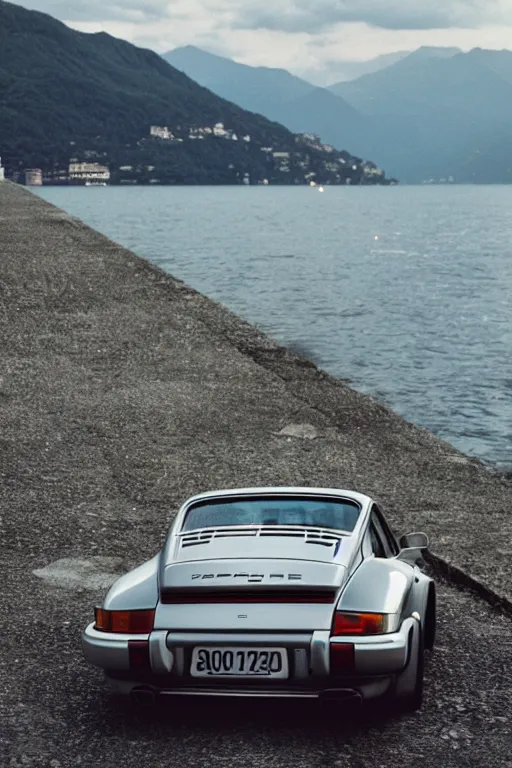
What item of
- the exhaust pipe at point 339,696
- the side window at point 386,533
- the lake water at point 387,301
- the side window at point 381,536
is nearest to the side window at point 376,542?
the side window at point 381,536

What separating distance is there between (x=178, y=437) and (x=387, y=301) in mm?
29831

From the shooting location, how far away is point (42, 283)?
82.2 feet

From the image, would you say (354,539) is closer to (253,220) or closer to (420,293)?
(420,293)

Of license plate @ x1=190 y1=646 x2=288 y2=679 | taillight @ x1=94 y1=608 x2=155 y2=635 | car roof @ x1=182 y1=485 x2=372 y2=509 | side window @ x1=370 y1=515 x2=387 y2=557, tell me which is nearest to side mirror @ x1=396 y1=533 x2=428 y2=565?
side window @ x1=370 y1=515 x2=387 y2=557

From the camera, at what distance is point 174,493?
10.4m

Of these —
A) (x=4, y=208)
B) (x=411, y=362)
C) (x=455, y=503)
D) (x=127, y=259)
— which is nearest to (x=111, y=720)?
(x=455, y=503)

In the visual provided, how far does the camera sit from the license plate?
198 inches

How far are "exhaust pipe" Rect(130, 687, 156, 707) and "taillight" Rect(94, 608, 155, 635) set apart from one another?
0.84 feet

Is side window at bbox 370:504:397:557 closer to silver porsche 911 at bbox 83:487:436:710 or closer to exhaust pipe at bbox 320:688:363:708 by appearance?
silver porsche 911 at bbox 83:487:436:710

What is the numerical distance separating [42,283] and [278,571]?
67.6 ft

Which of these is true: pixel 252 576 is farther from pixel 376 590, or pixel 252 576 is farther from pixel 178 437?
pixel 178 437

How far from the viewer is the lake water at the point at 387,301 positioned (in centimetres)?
2208

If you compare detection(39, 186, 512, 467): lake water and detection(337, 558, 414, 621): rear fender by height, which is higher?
detection(337, 558, 414, 621): rear fender

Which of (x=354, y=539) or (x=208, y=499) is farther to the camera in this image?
(x=208, y=499)
